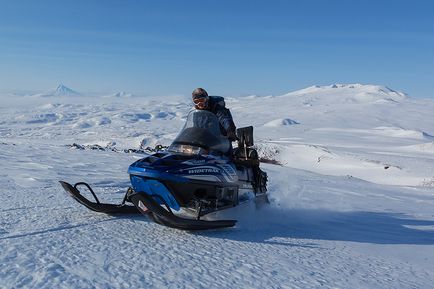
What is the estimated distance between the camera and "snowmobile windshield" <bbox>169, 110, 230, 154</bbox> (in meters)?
5.94

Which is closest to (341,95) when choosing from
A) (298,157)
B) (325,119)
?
(325,119)

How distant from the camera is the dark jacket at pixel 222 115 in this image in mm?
6531

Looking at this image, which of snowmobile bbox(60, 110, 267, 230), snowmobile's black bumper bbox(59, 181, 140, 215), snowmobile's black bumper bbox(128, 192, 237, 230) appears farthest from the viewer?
snowmobile's black bumper bbox(59, 181, 140, 215)

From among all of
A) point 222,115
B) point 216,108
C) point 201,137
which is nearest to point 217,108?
point 216,108

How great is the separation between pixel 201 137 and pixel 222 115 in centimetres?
65

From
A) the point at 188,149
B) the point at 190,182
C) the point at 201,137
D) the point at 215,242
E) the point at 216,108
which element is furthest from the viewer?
the point at 216,108

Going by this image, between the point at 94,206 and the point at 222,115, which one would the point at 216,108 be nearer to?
the point at 222,115

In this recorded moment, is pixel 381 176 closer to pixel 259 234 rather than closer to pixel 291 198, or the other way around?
pixel 291 198

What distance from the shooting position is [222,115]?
657 centimetres

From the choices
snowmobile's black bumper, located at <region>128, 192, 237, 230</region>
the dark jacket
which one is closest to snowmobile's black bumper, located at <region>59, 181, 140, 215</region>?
snowmobile's black bumper, located at <region>128, 192, 237, 230</region>

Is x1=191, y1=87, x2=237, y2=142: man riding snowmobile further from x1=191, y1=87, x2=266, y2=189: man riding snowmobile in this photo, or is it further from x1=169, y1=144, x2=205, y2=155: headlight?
x1=169, y1=144, x2=205, y2=155: headlight

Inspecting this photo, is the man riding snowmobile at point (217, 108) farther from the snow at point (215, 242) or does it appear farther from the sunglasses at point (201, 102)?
the snow at point (215, 242)

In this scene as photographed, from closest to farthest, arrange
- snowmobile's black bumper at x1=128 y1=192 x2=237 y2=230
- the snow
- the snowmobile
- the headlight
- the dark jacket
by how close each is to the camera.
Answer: the snow → snowmobile's black bumper at x1=128 y1=192 x2=237 y2=230 → the snowmobile → the headlight → the dark jacket

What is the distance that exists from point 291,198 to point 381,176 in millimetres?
14597
